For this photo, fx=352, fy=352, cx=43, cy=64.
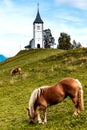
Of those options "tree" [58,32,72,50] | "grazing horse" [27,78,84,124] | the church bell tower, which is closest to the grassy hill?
"grazing horse" [27,78,84,124]

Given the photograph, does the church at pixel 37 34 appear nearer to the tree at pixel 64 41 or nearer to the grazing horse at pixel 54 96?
the tree at pixel 64 41

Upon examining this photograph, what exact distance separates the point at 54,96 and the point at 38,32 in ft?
458

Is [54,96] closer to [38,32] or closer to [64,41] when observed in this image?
[64,41]

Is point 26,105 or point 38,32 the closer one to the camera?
point 26,105

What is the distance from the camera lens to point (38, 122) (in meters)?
14.9

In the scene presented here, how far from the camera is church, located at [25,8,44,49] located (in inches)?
5781

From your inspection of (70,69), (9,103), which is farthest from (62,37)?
(9,103)

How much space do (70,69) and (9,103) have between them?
12649mm

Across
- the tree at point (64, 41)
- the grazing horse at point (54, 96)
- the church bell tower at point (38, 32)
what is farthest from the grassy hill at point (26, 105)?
the church bell tower at point (38, 32)

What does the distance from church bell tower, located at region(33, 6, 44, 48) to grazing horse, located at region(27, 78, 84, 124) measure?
131264 millimetres

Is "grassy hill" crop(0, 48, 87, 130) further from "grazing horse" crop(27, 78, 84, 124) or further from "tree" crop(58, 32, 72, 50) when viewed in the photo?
"tree" crop(58, 32, 72, 50)

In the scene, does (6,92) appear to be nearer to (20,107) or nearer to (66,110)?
(20,107)

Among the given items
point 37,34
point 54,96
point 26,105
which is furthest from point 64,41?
point 54,96

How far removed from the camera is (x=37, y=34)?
5984 inches
